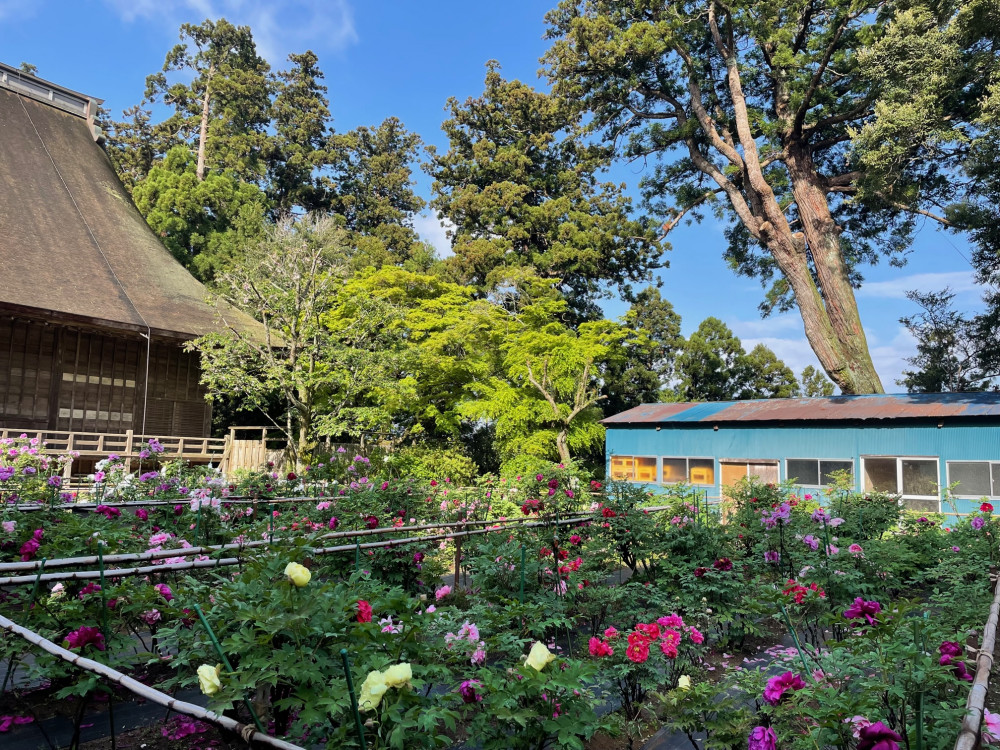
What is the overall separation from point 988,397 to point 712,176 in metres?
9.88

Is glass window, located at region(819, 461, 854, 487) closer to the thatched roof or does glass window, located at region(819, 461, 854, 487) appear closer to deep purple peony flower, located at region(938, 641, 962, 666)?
deep purple peony flower, located at region(938, 641, 962, 666)

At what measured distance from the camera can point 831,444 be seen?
1372 cm

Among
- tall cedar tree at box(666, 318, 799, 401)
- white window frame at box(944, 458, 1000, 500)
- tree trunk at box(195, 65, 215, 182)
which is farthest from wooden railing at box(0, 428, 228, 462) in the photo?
tree trunk at box(195, 65, 215, 182)

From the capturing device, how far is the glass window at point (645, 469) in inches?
667

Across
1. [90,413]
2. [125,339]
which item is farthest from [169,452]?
[125,339]

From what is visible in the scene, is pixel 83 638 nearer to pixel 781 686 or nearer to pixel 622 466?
pixel 781 686

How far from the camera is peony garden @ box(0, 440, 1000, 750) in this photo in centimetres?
187

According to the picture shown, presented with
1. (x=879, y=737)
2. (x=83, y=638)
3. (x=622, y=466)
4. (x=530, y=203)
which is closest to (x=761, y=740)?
(x=879, y=737)

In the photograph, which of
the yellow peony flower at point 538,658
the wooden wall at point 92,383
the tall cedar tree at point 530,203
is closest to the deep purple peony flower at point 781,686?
the yellow peony flower at point 538,658

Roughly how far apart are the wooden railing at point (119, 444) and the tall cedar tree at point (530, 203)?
11.4m

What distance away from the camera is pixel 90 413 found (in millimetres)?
13805

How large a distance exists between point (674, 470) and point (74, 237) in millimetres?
16148

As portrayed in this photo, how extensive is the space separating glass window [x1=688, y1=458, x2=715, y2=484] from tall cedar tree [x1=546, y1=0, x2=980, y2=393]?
4294mm

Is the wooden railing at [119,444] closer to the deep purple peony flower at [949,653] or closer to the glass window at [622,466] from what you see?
the glass window at [622,466]
